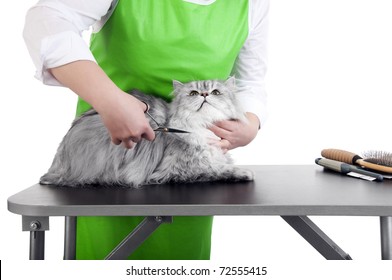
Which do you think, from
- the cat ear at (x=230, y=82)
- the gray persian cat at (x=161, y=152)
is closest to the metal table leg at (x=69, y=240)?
the gray persian cat at (x=161, y=152)

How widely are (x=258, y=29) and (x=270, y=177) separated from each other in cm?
48

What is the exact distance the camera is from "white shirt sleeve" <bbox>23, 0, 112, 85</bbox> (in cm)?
139

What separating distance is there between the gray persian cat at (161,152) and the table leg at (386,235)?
0.38 metres

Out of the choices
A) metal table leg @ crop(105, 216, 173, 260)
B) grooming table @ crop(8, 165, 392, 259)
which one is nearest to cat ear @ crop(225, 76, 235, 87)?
grooming table @ crop(8, 165, 392, 259)

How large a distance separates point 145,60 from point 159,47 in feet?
0.17

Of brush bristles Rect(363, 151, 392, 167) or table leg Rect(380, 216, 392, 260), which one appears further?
brush bristles Rect(363, 151, 392, 167)

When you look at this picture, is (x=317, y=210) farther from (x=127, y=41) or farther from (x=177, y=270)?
(x=127, y=41)

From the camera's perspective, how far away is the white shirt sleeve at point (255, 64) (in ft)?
5.95

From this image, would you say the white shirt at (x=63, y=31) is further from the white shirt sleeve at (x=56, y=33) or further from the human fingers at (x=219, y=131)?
the human fingers at (x=219, y=131)

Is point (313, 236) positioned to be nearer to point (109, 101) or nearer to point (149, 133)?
point (149, 133)

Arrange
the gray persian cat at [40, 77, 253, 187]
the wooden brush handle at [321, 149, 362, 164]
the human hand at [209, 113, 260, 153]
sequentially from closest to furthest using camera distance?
the gray persian cat at [40, 77, 253, 187], the human hand at [209, 113, 260, 153], the wooden brush handle at [321, 149, 362, 164]

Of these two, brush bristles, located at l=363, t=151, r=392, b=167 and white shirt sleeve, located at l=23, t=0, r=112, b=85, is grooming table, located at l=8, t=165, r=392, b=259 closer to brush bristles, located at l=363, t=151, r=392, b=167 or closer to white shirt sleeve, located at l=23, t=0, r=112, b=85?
brush bristles, located at l=363, t=151, r=392, b=167

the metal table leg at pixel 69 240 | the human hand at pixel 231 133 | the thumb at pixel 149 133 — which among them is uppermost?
the thumb at pixel 149 133

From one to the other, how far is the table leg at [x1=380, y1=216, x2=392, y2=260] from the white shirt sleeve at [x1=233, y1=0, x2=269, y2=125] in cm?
58
